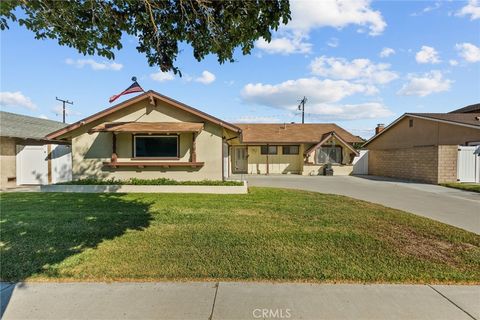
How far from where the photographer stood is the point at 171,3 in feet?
14.6

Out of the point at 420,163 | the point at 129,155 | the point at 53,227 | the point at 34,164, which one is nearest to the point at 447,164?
the point at 420,163

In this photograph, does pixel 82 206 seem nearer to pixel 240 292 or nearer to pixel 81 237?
pixel 81 237

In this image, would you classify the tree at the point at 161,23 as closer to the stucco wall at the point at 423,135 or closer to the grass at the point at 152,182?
the grass at the point at 152,182

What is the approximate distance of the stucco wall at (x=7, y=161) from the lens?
13641mm

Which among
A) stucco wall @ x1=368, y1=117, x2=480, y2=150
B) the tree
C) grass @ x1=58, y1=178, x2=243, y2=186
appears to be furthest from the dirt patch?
stucco wall @ x1=368, y1=117, x2=480, y2=150

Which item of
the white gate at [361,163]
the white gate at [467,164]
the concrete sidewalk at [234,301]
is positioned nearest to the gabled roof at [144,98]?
the concrete sidewalk at [234,301]

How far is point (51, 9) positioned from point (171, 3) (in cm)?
169

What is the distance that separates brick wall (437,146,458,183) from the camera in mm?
15133

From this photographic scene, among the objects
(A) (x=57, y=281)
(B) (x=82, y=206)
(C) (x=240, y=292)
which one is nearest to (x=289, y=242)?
(C) (x=240, y=292)

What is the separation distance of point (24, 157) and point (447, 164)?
75.1 feet

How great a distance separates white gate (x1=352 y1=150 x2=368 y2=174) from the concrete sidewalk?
2078 cm

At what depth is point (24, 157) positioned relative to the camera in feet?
47.9

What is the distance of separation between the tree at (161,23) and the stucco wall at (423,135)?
54.6ft

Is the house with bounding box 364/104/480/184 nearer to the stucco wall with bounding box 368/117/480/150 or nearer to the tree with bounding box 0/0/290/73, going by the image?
the stucco wall with bounding box 368/117/480/150
